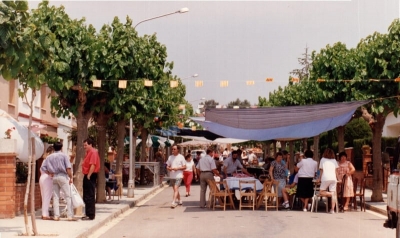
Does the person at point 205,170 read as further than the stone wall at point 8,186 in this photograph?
Yes

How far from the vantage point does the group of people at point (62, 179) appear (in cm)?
1808

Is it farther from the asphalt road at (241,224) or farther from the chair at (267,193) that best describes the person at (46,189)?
the chair at (267,193)

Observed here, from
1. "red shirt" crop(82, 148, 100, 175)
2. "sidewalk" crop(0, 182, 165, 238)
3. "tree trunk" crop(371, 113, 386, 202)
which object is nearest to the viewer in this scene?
"sidewalk" crop(0, 182, 165, 238)

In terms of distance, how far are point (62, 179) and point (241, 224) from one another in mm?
4506

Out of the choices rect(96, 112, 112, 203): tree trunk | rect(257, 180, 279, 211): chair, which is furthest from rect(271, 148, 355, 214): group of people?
rect(96, 112, 112, 203): tree trunk

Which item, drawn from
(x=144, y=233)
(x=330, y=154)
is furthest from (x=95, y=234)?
(x=330, y=154)

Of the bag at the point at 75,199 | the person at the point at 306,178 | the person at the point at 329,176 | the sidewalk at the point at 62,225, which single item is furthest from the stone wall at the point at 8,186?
the person at the point at 329,176

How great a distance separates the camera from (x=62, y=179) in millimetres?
18109

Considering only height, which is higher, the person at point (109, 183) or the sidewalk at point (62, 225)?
the person at point (109, 183)

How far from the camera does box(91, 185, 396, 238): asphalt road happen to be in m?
16.5

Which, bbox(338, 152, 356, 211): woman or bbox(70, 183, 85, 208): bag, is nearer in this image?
bbox(70, 183, 85, 208): bag

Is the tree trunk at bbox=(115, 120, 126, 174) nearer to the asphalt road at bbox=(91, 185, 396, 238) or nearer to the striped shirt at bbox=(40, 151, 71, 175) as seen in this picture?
the asphalt road at bbox=(91, 185, 396, 238)

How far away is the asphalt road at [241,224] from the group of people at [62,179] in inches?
36.7

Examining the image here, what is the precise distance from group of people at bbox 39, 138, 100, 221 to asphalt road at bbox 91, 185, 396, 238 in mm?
932
